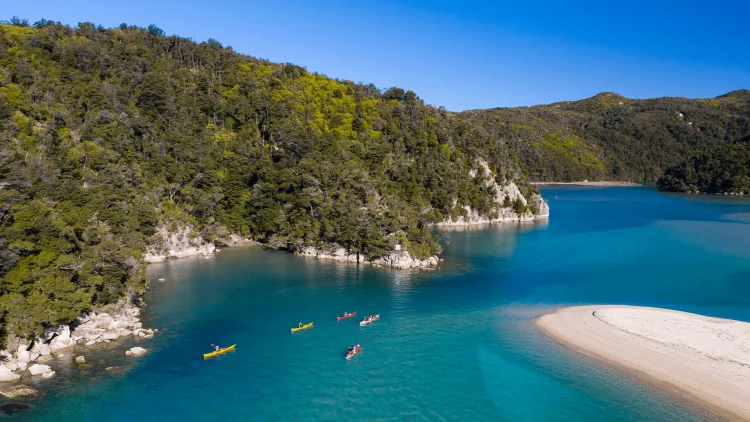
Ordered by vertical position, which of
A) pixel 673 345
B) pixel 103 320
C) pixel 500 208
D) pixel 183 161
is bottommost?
pixel 673 345

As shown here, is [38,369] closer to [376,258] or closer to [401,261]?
[376,258]

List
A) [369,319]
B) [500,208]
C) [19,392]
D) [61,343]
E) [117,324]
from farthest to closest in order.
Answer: [500,208] → [369,319] → [117,324] → [61,343] → [19,392]

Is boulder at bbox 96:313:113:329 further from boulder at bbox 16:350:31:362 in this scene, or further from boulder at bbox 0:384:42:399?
boulder at bbox 0:384:42:399

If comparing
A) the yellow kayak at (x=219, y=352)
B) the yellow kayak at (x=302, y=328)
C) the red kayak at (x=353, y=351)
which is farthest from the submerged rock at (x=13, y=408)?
the red kayak at (x=353, y=351)

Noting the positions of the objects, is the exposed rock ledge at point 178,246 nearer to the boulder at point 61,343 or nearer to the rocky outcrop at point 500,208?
the boulder at point 61,343

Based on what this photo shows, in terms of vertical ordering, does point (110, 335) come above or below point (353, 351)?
above

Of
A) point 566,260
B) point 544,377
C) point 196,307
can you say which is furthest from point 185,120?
point 544,377

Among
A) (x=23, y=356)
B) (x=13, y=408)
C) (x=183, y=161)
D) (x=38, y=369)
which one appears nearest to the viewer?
(x=13, y=408)

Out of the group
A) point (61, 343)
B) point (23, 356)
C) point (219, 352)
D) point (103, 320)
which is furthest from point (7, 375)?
point (219, 352)

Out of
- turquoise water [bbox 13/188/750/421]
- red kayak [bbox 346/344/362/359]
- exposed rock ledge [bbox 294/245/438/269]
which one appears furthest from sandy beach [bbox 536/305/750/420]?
exposed rock ledge [bbox 294/245/438/269]
